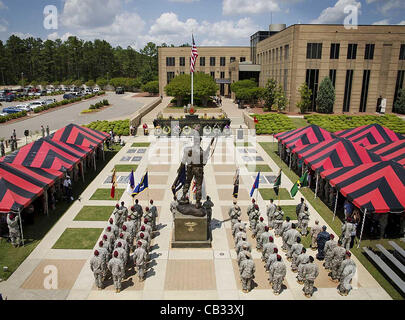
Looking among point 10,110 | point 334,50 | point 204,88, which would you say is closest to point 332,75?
point 334,50

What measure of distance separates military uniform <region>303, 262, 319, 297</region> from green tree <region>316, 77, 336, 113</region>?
40064 millimetres

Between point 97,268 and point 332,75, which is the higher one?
point 332,75

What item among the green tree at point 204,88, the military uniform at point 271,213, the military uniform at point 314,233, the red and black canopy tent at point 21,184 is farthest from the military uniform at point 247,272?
the green tree at point 204,88

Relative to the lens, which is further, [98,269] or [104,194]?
[104,194]

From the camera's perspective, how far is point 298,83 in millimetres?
46156

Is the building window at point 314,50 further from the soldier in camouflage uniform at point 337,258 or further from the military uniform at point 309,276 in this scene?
the military uniform at point 309,276

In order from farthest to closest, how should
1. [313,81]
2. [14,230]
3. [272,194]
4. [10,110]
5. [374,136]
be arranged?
[10,110] < [313,81] < [374,136] < [272,194] < [14,230]

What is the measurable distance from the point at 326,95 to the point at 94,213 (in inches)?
1530

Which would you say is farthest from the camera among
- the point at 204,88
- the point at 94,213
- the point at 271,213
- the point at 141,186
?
the point at 204,88

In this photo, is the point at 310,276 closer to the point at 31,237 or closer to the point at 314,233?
the point at 314,233

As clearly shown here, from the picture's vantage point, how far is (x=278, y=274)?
971 cm

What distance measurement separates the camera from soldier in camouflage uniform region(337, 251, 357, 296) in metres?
9.67

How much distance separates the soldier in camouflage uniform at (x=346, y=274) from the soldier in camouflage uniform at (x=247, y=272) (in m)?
2.68

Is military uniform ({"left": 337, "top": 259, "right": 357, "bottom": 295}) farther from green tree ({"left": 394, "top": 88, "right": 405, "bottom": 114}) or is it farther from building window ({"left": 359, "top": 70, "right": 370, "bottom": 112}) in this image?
green tree ({"left": 394, "top": 88, "right": 405, "bottom": 114})
